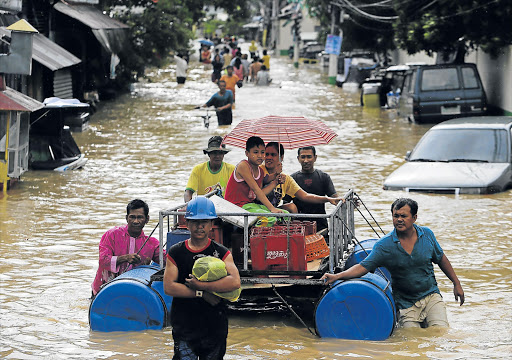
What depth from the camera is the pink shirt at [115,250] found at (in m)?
8.55

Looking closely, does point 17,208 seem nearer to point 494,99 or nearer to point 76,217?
point 76,217

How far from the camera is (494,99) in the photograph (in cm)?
2956

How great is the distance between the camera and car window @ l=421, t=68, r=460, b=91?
25.7 m

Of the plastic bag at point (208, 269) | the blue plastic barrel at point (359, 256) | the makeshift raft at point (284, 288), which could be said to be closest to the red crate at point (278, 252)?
the makeshift raft at point (284, 288)

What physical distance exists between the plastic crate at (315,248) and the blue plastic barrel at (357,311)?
2.19 ft

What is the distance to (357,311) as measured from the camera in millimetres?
8023

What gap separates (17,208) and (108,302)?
282 inches

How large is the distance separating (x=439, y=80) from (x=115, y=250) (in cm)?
1862

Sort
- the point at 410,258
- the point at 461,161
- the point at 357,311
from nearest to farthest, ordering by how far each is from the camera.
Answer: the point at 410,258, the point at 357,311, the point at 461,161

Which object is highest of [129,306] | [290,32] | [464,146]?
[290,32]

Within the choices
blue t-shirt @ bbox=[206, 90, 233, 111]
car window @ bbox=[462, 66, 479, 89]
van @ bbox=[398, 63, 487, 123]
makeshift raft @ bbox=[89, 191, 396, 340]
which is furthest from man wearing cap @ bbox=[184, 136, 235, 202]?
car window @ bbox=[462, 66, 479, 89]

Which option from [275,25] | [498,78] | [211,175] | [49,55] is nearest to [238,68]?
[498,78]

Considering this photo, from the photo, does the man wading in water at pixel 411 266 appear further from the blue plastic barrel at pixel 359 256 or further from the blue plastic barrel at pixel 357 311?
the blue plastic barrel at pixel 359 256

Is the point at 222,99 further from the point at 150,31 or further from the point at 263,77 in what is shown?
the point at 263,77
